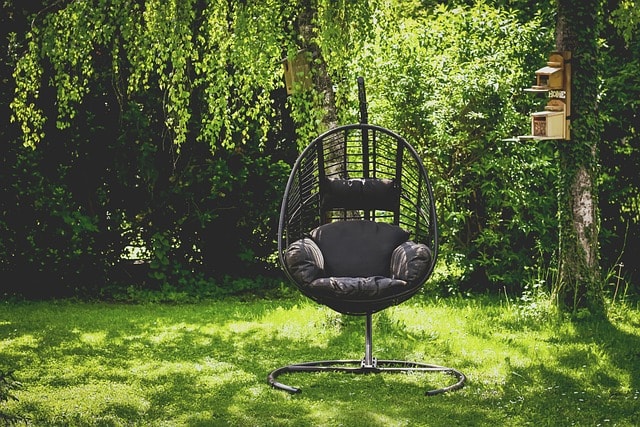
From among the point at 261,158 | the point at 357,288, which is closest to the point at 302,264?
the point at 357,288

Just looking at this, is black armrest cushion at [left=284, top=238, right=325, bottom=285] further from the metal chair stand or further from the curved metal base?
the curved metal base

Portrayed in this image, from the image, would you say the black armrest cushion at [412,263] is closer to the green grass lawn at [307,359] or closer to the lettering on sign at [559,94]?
the green grass lawn at [307,359]

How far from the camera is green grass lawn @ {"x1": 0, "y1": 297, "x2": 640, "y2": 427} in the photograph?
4.47 meters

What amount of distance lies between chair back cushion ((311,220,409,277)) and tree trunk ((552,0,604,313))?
139 cm

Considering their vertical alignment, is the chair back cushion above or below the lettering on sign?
below

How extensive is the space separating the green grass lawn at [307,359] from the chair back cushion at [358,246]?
0.58 metres

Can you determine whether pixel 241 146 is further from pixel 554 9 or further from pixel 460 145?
pixel 554 9

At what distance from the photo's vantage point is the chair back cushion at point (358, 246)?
5.38 meters

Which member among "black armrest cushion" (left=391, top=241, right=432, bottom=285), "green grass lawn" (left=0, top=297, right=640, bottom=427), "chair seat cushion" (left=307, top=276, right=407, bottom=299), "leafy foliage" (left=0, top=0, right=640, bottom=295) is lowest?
"green grass lawn" (left=0, top=297, right=640, bottom=427)

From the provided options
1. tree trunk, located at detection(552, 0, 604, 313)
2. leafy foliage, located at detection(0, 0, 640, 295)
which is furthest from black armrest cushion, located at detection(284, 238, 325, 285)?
tree trunk, located at detection(552, 0, 604, 313)

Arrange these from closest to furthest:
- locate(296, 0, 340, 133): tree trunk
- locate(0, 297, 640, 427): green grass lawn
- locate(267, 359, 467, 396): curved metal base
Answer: locate(0, 297, 640, 427): green grass lawn < locate(267, 359, 467, 396): curved metal base < locate(296, 0, 340, 133): tree trunk

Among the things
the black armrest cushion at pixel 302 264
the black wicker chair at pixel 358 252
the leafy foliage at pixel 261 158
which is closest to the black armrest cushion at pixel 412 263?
the black wicker chair at pixel 358 252

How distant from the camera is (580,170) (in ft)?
20.5

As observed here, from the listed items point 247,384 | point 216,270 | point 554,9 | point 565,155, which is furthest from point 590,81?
point 216,270
